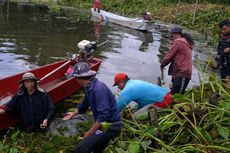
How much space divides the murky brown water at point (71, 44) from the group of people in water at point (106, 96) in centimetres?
393

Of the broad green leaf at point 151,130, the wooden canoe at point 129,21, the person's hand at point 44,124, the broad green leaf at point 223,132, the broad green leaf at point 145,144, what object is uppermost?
the wooden canoe at point 129,21

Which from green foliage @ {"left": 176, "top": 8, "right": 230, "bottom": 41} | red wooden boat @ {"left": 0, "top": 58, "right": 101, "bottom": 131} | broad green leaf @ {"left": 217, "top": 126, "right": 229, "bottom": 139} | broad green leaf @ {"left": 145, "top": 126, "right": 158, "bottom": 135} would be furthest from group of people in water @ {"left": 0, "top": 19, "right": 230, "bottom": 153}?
green foliage @ {"left": 176, "top": 8, "right": 230, "bottom": 41}

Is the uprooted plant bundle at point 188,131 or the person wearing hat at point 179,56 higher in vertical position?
the person wearing hat at point 179,56

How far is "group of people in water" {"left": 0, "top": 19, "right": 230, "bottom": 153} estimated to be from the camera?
552cm

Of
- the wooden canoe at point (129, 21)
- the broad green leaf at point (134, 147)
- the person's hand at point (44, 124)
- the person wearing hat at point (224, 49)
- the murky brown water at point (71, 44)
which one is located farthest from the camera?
the wooden canoe at point (129, 21)

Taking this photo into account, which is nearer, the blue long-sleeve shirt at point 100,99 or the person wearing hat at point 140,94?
the blue long-sleeve shirt at point 100,99

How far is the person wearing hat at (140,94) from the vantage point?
6.77 meters

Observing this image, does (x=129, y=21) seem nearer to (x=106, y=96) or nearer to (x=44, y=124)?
(x=44, y=124)

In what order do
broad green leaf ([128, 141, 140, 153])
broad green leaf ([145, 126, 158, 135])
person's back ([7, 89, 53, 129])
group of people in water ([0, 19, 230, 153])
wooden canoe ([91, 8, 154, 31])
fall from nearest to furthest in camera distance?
broad green leaf ([128, 141, 140, 153]), group of people in water ([0, 19, 230, 153]), broad green leaf ([145, 126, 158, 135]), person's back ([7, 89, 53, 129]), wooden canoe ([91, 8, 154, 31])

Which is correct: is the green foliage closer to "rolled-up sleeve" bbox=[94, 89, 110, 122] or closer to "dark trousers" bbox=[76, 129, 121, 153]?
"dark trousers" bbox=[76, 129, 121, 153]

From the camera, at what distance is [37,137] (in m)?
7.76

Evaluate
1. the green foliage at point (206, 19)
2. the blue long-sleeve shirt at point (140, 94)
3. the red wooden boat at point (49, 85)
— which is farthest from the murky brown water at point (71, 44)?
the blue long-sleeve shirt at point (140, 94)

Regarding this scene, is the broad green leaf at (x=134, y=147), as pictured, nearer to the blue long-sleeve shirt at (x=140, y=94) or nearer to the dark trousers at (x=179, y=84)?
the blue long-sleeve shirt at (x=140, y=94)

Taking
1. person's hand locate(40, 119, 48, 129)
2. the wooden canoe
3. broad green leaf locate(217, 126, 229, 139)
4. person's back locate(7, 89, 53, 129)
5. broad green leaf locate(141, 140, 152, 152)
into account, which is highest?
the wooden canoe
